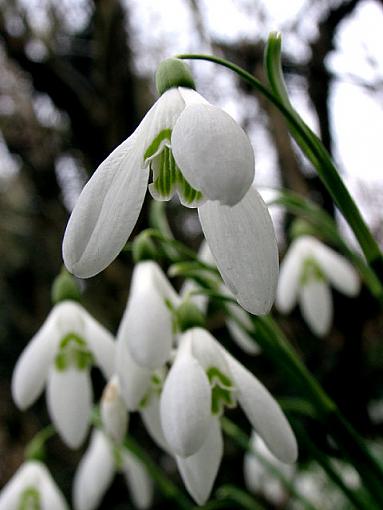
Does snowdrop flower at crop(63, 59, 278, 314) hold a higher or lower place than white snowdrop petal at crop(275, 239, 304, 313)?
higher

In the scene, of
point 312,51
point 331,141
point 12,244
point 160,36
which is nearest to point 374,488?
point 312,51

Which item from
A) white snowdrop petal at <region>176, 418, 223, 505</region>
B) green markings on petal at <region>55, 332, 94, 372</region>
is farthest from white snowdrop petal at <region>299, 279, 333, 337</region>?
white snowdrop petal at <region>176, 418, 223, 505</region>

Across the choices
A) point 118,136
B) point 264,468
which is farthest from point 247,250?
point 118,136

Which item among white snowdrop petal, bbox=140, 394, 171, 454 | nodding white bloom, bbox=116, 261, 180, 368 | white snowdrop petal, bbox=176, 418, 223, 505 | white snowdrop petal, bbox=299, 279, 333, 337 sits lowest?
white snowdrop petal, bbox=299, 279, 333, 337

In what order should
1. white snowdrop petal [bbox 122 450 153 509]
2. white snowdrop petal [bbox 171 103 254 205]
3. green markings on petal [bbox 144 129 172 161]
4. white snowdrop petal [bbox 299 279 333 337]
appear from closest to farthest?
white snowdrop petal [bbox 171 103 254 205] → green markings on petal [bbox 144 129 172 161] → white snowdrop petal [bbox 122 450 153 509] → white snowdrop petal [bbox 299 279 333 337]

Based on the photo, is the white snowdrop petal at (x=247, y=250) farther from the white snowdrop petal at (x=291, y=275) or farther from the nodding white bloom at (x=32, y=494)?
the white snowdrop petal at (x=291, y=275)

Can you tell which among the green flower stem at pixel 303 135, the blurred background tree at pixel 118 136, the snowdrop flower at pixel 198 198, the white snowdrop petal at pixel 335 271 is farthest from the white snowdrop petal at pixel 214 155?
the blurred background tree at pixel 118 136

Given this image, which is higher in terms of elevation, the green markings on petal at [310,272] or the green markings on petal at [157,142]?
the green markings on petal at [157,142]

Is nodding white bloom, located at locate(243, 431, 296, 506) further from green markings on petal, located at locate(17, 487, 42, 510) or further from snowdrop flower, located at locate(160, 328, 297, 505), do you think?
green markings on petal, located at locate(17, 487, 42, 510)
